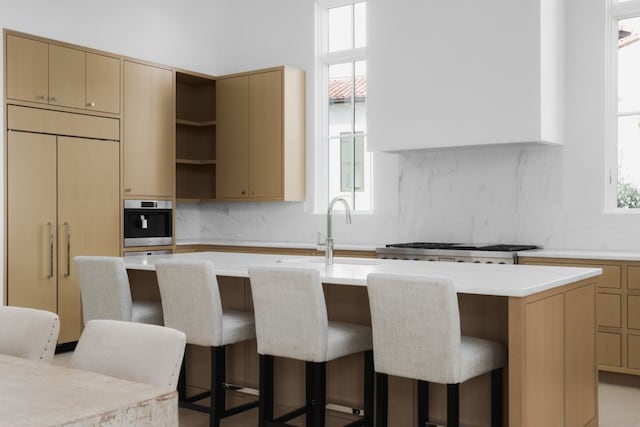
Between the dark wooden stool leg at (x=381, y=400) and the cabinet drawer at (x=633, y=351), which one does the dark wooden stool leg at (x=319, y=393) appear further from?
the cabinet drawer at (x=633, y=351)

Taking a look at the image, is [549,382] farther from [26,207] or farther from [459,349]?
[26,207]

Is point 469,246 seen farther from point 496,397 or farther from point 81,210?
point 81,210

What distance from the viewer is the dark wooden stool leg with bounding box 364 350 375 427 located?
10.6ft

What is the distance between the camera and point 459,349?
8.65 ft

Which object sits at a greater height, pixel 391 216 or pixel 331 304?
pixel 391 216

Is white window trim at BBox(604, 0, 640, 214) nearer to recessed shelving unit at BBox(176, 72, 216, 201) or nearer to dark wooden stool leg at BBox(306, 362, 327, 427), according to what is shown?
dark wooden stool leg at BBox(306, 362, 327, 427)

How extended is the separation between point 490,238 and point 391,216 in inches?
38.4

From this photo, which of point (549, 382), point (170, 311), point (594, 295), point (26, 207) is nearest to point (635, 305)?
point (594, 295)

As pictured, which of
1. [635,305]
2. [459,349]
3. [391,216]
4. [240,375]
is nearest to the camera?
[459,349]

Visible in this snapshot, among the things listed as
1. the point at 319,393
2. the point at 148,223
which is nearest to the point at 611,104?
the point at 319,393

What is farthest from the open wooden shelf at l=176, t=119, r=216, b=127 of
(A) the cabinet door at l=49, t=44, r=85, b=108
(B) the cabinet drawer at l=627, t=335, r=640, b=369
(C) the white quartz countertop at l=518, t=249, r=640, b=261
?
(B) the cabinet drawer at l=627, t=335, r=640, b=369

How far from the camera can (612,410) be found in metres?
4.09

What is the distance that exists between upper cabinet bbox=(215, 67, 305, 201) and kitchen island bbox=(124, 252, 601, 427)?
104 inches

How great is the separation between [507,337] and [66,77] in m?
4.12
